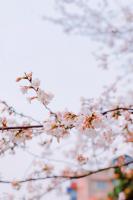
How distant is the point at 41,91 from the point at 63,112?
249 millimetres

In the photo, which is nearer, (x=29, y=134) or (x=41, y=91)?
(x=41, y=91)

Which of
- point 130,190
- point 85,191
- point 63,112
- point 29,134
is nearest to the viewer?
point 63,112

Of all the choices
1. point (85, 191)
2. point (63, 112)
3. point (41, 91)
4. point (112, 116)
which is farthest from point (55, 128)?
point (85, 191)

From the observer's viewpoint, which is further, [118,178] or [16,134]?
[118,178]

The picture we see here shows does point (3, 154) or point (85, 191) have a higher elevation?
point (3, 154)

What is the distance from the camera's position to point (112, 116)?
306 centimetres

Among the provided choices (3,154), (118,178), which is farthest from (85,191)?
(3,154)

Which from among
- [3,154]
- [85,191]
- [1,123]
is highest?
[1,123]

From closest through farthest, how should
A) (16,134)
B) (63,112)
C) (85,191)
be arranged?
1. (63,112)
2. (16,134)
3. (85,191)

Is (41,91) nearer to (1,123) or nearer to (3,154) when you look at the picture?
(1,123)

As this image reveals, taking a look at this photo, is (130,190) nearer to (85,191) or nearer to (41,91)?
(41,91)

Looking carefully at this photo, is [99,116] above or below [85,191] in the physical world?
above

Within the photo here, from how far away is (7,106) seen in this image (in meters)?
2.91

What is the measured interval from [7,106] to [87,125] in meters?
0.63
